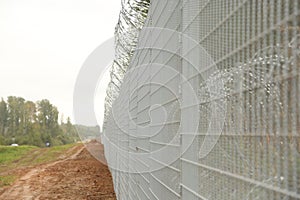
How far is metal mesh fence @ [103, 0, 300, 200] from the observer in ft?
3.13

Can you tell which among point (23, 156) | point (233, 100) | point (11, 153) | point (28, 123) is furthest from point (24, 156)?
point (233, 100)

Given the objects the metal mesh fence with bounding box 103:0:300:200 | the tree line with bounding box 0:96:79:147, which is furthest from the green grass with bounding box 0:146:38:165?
the metal mesh fence with bounding box 103:0:300:200

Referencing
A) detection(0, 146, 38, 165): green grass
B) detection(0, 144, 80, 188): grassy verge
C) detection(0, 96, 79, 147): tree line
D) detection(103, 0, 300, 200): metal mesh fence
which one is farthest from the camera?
detection(0, 96, 79, 147): tree line

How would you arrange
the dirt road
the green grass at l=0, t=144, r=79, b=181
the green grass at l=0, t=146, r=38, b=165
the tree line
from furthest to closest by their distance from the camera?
the tree line, the green grass at l=0, t=146, r=38, b=165, the green grass at l=0, t=144, r=79, b=181, the dirt road

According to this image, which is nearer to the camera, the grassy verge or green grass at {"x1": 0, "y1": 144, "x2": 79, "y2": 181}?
the grassy verge

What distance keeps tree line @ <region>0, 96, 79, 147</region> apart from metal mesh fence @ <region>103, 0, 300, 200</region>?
A: 55.7 metres

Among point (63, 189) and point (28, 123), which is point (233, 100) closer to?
point (63, 189)

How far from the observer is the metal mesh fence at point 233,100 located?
3.13 feet

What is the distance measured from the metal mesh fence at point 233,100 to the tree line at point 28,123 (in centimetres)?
5573

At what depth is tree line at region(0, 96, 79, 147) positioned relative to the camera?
58.6 meters

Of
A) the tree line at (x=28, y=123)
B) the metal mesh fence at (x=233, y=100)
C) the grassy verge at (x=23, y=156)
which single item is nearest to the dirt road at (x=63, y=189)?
the metal mesh fence at (x=233, y=100)

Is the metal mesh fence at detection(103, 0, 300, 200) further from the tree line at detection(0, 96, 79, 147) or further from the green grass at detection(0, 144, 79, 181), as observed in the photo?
the tree line at detection(0, 96, 79, 147)

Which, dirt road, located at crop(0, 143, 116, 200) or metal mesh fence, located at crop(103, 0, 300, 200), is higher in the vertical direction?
metal mesh fence, located at crop(103, 0, 300, 200)

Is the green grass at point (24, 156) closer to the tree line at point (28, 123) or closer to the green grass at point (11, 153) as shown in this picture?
the green grass at point (11, 153)
